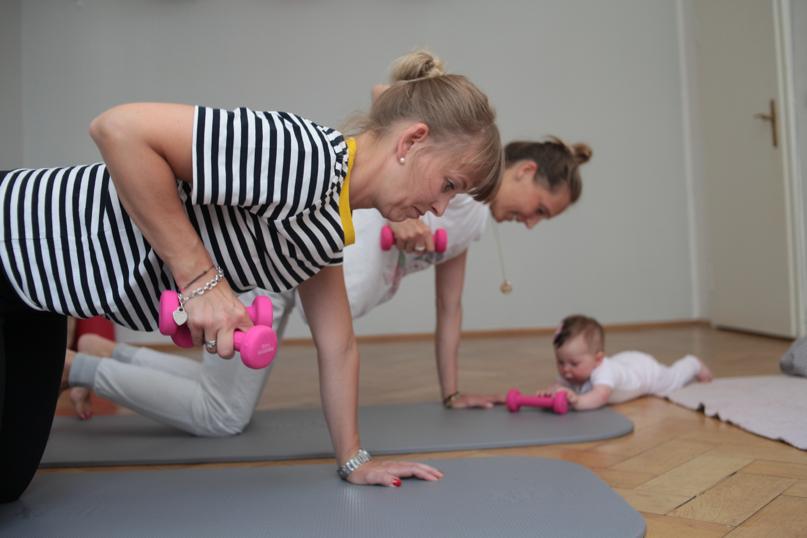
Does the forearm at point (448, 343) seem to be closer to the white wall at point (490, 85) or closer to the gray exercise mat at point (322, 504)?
the gray exercise mat at point (322, 504)

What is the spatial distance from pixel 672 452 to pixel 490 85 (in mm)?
3406

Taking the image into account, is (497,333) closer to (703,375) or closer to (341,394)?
(703,375)

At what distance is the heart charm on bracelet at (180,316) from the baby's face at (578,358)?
1509mm

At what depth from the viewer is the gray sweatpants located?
1933mm

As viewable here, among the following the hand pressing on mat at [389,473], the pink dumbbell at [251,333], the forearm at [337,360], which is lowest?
the hand pressing on mat at [389,473]

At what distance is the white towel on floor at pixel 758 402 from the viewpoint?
1820mm

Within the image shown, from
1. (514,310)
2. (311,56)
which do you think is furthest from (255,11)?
(514,310)

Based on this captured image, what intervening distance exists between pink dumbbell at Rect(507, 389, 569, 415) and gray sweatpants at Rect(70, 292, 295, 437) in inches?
26.3

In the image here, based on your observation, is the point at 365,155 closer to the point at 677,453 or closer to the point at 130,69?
the point at 677,453

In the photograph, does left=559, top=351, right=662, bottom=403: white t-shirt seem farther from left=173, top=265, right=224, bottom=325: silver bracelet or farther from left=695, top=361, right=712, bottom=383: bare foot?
left=173, top=265, right=224, bottom=325: silver bracelet

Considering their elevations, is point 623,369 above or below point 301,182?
below

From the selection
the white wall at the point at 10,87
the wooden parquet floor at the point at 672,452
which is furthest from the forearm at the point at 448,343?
the white wall at the point at 10,87

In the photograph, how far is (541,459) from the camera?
160cm

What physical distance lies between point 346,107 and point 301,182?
3690 mm
